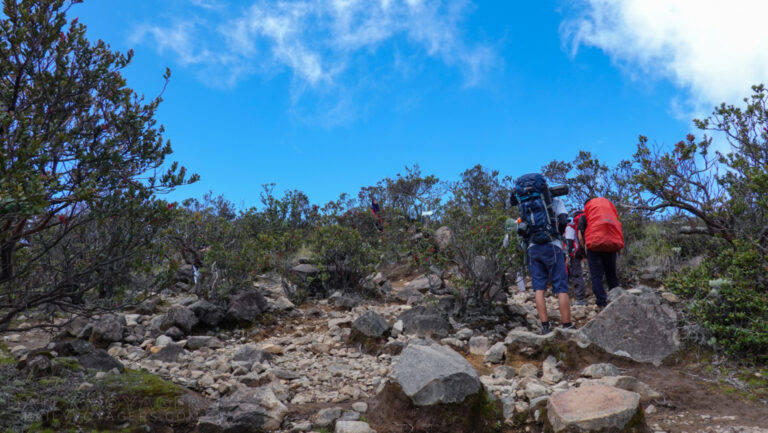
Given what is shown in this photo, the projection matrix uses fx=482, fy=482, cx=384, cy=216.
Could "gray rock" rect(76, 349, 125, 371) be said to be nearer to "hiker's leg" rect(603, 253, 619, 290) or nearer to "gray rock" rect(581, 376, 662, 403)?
"gray rock" rect(581, 376, 662, 403)

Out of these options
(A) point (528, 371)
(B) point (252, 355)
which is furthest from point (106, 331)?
(A) point (528, 371)

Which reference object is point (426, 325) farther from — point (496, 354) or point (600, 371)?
point (600, 371)

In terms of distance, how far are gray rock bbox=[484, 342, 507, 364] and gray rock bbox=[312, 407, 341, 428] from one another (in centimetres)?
238

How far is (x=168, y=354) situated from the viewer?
6.39 metres

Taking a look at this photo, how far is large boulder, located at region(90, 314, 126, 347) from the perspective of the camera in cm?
724

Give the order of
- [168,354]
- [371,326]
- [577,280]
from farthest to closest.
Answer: [577,280] < [371,326] < [168,354]

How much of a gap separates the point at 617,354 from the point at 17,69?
6.96m

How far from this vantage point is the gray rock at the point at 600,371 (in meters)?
5.04

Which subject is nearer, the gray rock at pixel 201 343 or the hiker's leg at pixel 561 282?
the hiker's leg at pixel 561 282

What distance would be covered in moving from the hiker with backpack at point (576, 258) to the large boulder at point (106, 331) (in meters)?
7.40

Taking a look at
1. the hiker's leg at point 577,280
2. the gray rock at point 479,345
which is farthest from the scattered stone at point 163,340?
the hiker's leg at point 577,280

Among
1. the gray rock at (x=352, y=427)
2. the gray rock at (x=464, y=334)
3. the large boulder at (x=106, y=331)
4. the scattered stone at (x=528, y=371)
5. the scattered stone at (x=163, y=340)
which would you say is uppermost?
the large boulder at (x=106, y=331)

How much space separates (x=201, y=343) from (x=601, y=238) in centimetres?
632

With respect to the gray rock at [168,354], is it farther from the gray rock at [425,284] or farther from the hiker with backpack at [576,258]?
the hiker with backpack at [576,258]
